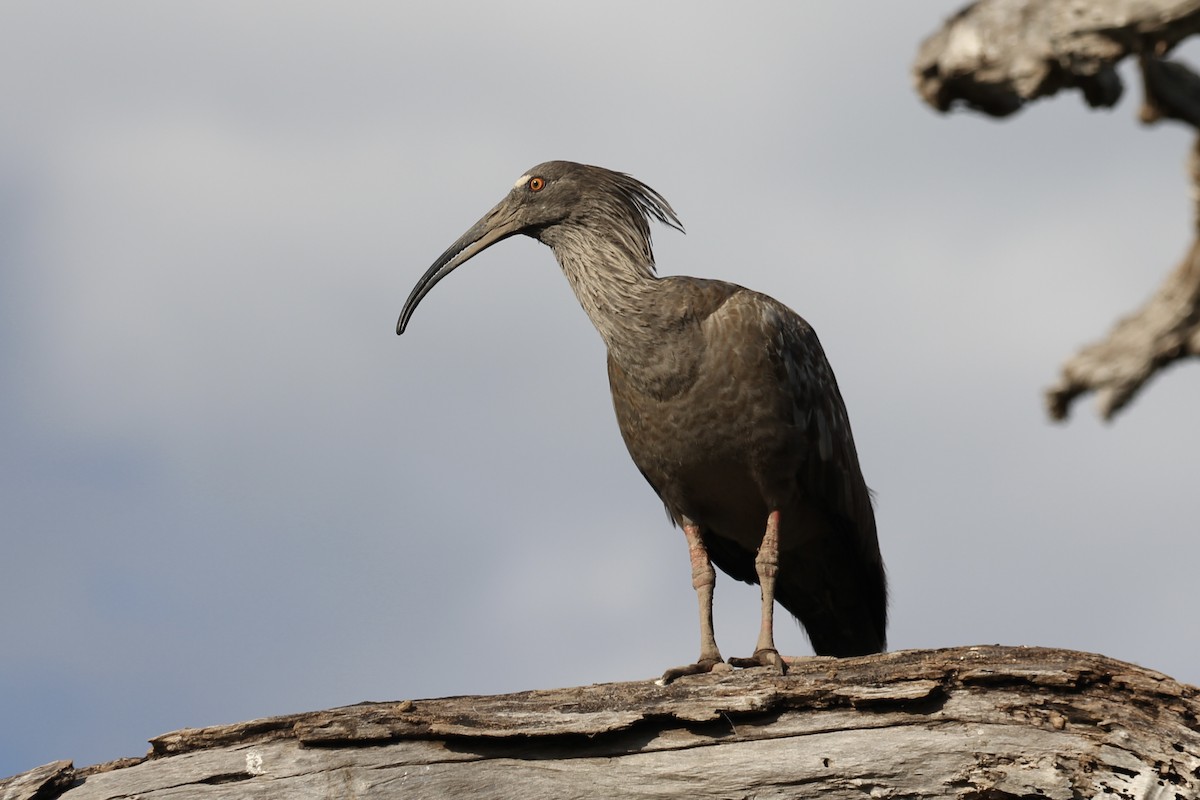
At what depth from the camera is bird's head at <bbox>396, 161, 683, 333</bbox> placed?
358 inches

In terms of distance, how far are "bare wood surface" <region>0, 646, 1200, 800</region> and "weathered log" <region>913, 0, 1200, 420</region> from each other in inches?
148

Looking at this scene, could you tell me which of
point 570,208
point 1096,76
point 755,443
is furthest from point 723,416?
point 1096,76

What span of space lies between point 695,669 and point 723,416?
55.5 inches

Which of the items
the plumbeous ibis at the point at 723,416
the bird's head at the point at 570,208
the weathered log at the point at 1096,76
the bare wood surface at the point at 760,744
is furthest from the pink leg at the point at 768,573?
the weathered log at the point at 1096,76

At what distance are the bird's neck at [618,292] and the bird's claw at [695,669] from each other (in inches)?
67.5

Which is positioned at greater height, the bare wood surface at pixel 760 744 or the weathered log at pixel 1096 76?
the weathered log at pixel 1096 76

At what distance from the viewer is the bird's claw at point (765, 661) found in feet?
23.0

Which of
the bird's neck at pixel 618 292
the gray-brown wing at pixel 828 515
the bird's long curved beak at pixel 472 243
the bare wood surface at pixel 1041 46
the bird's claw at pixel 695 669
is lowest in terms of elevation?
the bird's claw at pixel 695 669

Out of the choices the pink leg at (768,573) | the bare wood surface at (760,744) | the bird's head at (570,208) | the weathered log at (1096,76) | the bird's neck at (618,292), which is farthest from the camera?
the bird's head at (570,208)

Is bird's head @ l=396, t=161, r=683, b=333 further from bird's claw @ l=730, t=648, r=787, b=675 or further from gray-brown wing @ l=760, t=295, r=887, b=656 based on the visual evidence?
bird's claw @ l=730, t=648, r=787, b=675

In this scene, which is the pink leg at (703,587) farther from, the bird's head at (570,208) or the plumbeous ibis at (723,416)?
the bird's head at (570,208)

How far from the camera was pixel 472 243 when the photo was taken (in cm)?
948

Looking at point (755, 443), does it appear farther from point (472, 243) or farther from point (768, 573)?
point (472, 243)

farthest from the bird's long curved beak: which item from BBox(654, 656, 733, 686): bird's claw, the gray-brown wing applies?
BBox(654, 656, 733, 686): bird's claw
